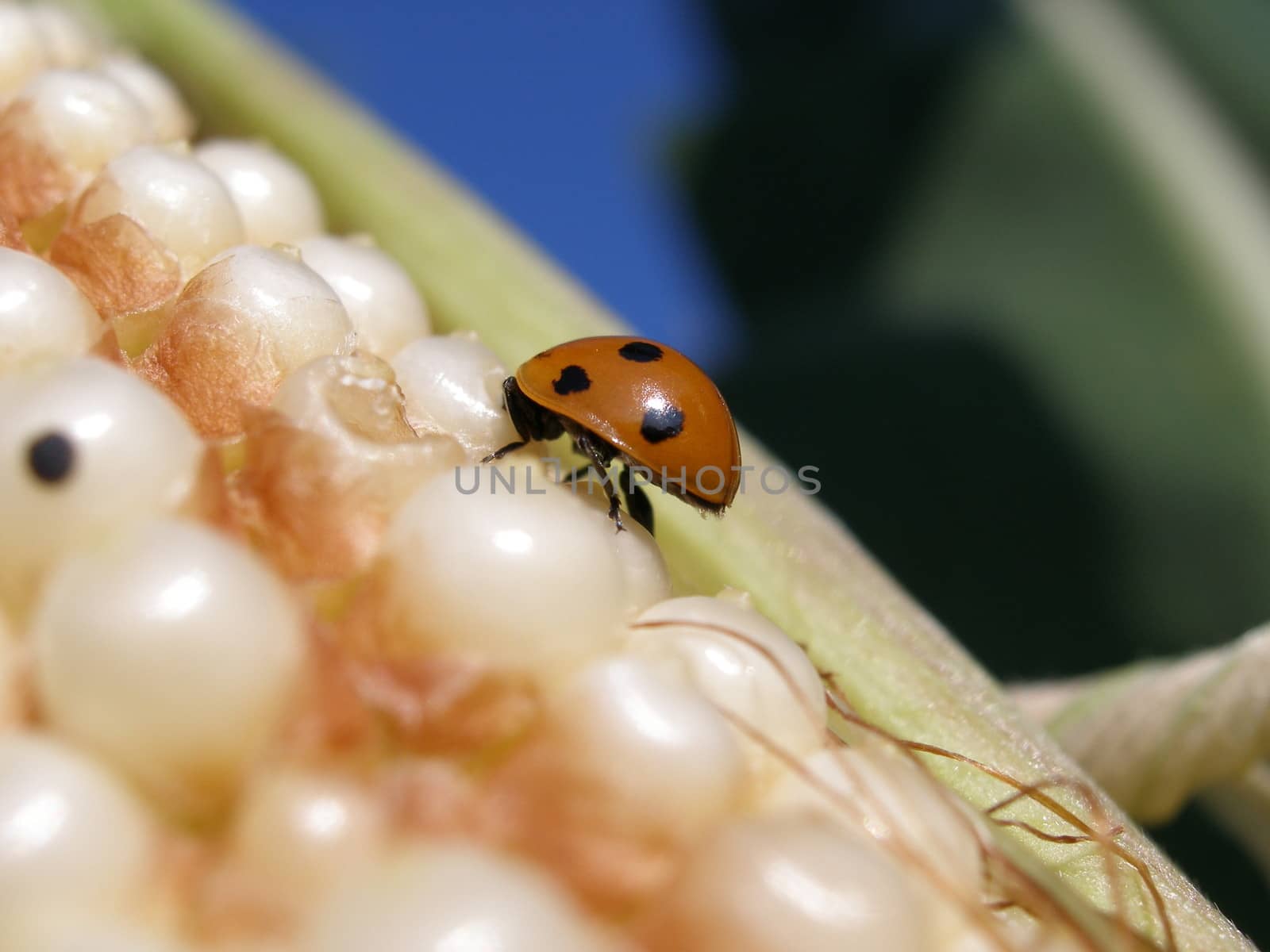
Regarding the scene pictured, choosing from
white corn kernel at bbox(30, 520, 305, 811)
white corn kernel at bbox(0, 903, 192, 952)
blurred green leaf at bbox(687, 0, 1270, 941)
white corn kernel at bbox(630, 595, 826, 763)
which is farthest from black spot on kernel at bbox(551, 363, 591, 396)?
blurred green leaf at bbox(687, 0, 1270, 941)

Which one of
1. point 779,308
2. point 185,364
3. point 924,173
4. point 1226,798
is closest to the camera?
point 185,364

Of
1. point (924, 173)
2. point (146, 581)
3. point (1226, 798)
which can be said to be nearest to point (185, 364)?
point (146, 581)

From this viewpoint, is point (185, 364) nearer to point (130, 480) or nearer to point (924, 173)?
point (130, 480)

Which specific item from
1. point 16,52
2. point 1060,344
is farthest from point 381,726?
point 1060,344

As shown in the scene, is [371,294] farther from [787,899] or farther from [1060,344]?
[1060,344]

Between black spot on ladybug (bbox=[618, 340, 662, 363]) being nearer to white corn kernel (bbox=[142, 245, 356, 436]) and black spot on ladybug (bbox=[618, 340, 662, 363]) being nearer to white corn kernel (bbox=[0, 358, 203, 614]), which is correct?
white corn kernel (bbox=[142, 245, 356, 436])
